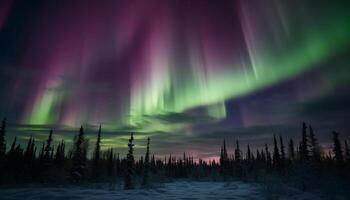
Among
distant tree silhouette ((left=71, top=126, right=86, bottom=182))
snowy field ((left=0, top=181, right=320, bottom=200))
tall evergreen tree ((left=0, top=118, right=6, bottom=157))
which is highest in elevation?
tall evergreen tree ((left=0, top=118, right=6, bottom=157))

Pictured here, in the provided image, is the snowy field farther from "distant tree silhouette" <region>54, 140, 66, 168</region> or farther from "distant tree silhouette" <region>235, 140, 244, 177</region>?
"distant tree silhouette" <region>235, 140, 244, 177</region>

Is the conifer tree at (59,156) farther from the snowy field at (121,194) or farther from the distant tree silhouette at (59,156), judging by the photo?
the snowy field at (121,194)

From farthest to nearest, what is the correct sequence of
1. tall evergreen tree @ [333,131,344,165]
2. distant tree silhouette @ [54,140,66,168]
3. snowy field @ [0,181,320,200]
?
distant tree silhouette @ [54,140,66,168], tall evergreen tree @ [333,131,344,165], snowy field @ [0,181,320,200]

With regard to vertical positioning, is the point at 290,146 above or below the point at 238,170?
above

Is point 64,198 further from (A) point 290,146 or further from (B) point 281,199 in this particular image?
(A) point 290,146

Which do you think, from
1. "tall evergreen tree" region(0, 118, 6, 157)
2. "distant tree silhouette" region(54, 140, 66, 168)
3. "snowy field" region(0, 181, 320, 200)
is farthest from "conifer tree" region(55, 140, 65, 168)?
"snowy field" region(0, 181, 320, 200)

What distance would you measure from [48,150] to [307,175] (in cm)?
5851

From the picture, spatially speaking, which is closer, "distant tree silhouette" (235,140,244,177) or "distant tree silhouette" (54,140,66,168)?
"distant tree silhouette" (54,140,66,168)

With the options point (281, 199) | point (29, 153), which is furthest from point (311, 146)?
point (29, 153)

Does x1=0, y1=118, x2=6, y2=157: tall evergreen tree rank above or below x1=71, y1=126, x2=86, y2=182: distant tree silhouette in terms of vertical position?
above

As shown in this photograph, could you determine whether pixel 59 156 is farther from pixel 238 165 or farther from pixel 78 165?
pixel 238 165

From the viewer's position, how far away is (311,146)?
52531 millimetres

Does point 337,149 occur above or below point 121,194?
above

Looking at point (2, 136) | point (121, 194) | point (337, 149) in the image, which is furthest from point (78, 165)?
point (337, 149)
